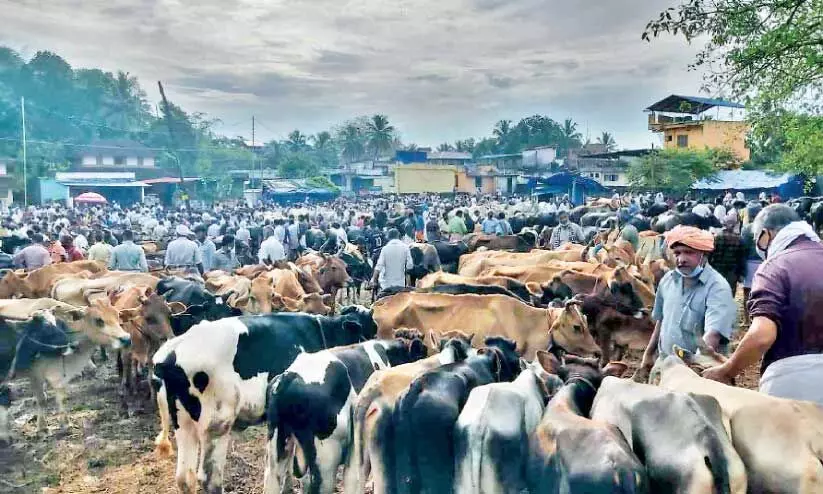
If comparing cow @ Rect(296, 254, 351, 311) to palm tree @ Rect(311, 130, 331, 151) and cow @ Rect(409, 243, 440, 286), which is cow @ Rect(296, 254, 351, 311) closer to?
cow @ Rect(409, 243, 440, 286)

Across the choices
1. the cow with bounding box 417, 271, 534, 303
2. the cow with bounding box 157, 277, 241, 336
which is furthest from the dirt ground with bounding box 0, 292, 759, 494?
the cow with bounding box 417, 271, 534, 303

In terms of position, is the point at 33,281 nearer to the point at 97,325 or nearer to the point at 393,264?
the point at 97,325

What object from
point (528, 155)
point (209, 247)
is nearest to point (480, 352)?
point (209, 247)

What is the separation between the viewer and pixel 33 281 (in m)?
11.6

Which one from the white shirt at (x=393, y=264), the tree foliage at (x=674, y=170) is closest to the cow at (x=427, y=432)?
the white shirt at (x=393, y=264)

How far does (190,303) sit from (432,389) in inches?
247

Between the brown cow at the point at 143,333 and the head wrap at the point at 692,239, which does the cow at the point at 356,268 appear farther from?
the head wrap at the point at 692,239

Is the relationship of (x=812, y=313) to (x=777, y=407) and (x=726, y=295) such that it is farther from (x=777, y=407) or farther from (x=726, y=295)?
(x=726, y=295)

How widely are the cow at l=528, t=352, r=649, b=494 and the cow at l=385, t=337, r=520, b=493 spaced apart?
53cm

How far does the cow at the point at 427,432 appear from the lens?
3.98m

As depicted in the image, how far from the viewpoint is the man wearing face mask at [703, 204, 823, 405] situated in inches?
138

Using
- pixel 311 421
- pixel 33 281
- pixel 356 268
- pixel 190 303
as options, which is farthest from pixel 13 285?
pixel 311 421

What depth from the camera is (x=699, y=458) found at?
10.1ft

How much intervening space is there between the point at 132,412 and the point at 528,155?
2598 inches
